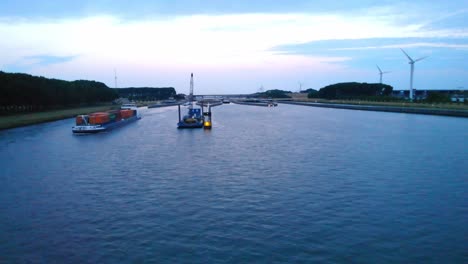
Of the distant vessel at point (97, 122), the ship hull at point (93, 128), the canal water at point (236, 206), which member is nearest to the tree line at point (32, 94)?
the distant vessel at point (97, 122)

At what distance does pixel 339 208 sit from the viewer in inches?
590

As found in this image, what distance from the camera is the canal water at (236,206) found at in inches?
447

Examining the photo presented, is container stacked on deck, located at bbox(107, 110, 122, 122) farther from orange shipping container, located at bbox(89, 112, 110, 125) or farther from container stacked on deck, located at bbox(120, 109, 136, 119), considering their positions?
orange shipping container, located at bbox(89, 112, 110, 125)

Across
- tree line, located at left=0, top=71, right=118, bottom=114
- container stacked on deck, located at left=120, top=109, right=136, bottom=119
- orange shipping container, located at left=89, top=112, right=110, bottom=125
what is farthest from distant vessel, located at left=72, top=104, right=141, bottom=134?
tree line, located at left=0, top=71, right=118, bottom=114

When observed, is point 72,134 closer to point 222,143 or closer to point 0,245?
point 222,143

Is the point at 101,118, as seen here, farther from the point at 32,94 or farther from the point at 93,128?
the point at 32,94

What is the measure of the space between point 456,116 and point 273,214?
2259 inches

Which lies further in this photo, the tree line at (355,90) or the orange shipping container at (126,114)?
the tree line at (355,90)

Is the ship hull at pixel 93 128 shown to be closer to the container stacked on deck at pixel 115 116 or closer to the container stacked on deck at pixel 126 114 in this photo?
the container stacked on deck at pixel 115 116

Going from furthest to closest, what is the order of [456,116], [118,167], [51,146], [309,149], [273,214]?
[456,116], [51,146], [309,149], [118,167], [273,214]

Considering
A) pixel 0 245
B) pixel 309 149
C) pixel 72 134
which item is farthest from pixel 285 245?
pixel 72 134

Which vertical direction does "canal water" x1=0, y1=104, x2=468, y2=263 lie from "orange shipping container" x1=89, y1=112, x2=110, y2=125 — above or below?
below

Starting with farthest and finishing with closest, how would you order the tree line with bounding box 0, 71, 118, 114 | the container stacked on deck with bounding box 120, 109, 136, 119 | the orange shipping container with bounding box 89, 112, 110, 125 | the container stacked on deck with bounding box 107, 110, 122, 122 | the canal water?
the container stacked on deck with bounding box 120, 109, 136, 119 → the tree line with bounding box 0, 71, 118, 114 → the container stacked on deck with bounding box 107, 110, 122, 122 → the orange shipping container with bounding box 89, 112, 110, 125 → the canal water

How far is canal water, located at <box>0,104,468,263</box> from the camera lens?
11359mm
